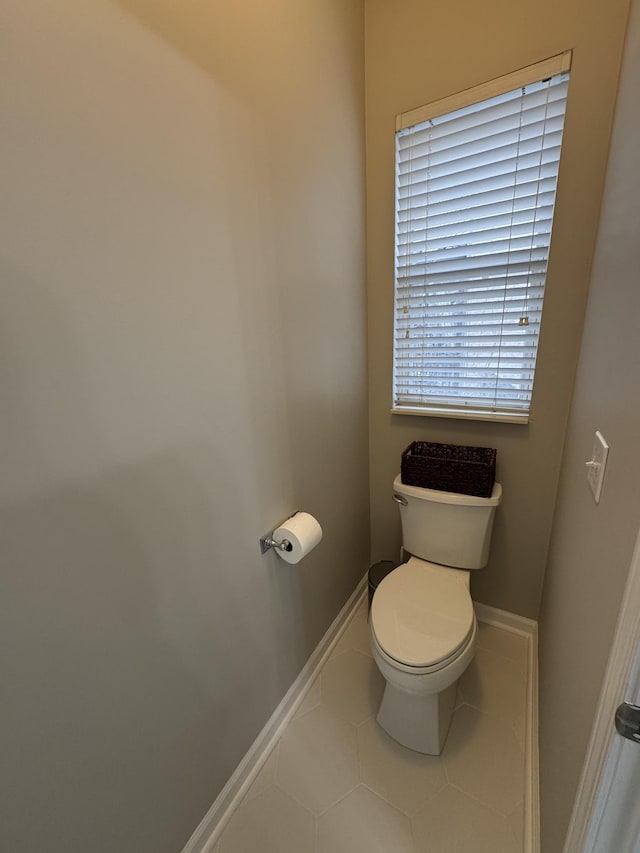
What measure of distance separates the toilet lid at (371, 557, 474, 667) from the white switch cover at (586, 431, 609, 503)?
2.26 feet

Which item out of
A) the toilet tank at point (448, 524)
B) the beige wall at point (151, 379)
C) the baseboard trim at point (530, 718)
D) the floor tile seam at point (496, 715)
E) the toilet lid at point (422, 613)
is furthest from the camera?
the toilet tank at point (448, 524)

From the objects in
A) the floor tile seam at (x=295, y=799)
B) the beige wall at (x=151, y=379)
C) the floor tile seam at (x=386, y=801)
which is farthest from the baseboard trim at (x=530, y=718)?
the beige wall at (x=151, y=379)

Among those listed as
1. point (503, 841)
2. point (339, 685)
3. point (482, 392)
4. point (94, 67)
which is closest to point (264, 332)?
point (94, 67)

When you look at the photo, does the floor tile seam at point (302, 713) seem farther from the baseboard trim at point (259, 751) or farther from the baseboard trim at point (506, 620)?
the baseboard trim at point (506, 620)

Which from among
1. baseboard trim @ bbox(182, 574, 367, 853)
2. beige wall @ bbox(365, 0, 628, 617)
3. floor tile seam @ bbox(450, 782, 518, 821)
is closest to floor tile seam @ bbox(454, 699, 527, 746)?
floor tile seam @ bbox(450, 782, 518, 821)

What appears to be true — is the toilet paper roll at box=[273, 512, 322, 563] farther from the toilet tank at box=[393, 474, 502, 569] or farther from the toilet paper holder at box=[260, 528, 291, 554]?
the toilet tank at box=[393, 474, 502, 569]

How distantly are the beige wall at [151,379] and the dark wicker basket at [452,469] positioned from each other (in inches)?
20.6

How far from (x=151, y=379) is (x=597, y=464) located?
3.42 ft

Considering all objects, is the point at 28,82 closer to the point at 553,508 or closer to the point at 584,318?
the point at 584,318

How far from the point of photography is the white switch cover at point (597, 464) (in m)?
0.77

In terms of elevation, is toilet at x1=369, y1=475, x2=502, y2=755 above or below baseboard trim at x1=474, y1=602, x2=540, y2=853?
above

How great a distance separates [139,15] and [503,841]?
2.26 m

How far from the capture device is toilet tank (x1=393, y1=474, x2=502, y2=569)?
1.46m

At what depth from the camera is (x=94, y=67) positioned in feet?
2.03
